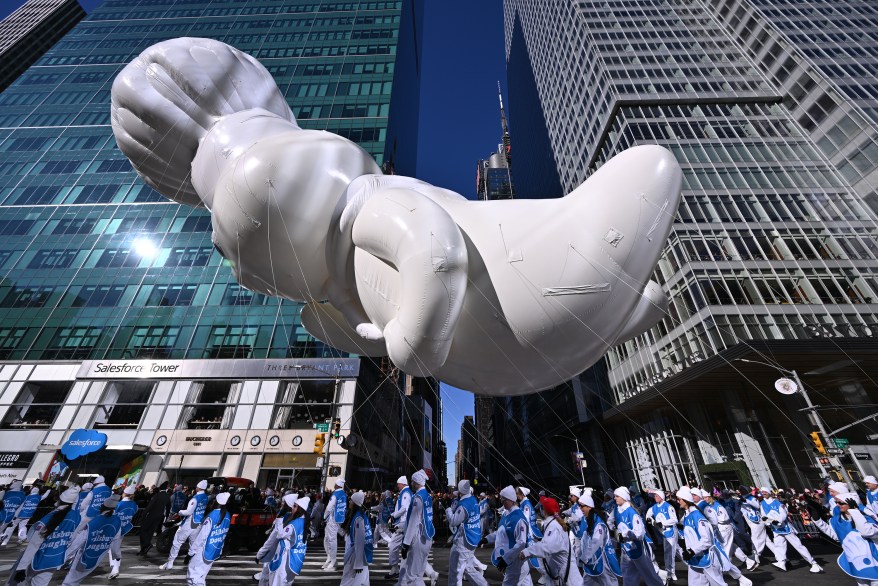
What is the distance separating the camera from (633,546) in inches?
255

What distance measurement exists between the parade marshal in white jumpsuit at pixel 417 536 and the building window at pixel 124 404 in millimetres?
24642

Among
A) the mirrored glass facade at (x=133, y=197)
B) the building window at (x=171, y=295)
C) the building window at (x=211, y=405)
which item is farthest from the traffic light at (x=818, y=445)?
the building window at (x=171, y=295)

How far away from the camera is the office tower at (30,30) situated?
80825 mm

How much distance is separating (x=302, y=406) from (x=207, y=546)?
18.9 metres

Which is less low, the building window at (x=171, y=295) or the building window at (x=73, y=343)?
the building window at (x=171, y=295)

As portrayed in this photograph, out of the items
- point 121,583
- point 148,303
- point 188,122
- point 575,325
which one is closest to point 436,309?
point 575,325

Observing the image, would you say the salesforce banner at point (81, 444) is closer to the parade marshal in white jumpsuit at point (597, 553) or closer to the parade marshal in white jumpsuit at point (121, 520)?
the parade marshal in white jumpsuit at point (121, 520)

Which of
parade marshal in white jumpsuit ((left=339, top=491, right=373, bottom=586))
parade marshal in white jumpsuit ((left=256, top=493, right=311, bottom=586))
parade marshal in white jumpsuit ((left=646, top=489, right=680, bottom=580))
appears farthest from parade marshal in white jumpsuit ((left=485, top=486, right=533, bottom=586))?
parade marshal in white jumpsuit ((left=256, top=493, right=311, bottom=586))

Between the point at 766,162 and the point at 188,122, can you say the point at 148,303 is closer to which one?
the point at 188,122

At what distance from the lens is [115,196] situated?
109ft

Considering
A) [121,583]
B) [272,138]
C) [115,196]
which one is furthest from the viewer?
[115,196]

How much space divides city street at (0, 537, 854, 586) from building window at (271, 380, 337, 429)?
12.2 meters

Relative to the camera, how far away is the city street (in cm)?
756

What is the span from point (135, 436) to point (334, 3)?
47.7 meters
